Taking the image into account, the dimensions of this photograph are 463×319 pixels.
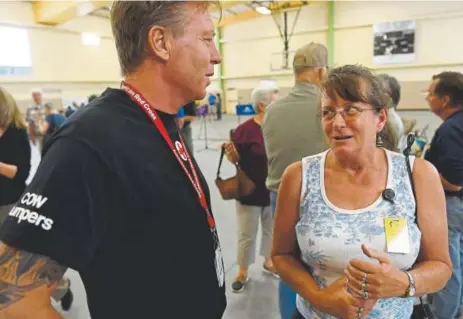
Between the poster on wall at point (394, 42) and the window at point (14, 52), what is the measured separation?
1190 cm

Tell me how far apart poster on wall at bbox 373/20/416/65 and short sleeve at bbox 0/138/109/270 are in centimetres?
1336

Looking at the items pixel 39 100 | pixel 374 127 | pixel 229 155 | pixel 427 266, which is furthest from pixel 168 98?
pixel 39 100

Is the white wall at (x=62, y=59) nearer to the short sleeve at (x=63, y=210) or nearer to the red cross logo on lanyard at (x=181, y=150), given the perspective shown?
→ the red cross logo on lanyard at (x=181, y=150)

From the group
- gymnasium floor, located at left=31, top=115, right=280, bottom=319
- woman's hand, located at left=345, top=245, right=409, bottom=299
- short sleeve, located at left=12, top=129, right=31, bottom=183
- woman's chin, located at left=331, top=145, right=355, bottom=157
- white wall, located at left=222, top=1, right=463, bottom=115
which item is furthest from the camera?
white wall, located at left=222, top=1, right=463, bottom=115

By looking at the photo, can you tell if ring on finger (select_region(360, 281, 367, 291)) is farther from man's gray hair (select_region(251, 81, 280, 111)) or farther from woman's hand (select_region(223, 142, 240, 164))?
man's gray hair (select_region(251, 81, 280, 111))

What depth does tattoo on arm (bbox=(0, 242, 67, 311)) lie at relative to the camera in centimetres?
60

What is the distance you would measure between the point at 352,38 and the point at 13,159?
12900 millimetres

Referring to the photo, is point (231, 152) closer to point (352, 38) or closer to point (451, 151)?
point (451, 151)

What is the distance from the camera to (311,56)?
1.85 meters

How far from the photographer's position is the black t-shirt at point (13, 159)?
6.89 feet

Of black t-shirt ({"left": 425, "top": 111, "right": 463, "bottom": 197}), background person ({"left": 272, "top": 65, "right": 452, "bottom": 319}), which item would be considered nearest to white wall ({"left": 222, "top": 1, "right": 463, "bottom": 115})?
black t-shirt ({"left": 425, "top": 111, "right": 463, "bottom": 197})

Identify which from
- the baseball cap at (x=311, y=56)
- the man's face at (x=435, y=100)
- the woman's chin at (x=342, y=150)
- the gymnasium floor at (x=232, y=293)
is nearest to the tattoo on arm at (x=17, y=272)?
the woman's chin at (x=342, y=150)

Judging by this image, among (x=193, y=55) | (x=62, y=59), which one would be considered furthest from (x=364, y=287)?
(x=62, y=59)

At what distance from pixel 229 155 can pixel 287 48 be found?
11.5 metres
